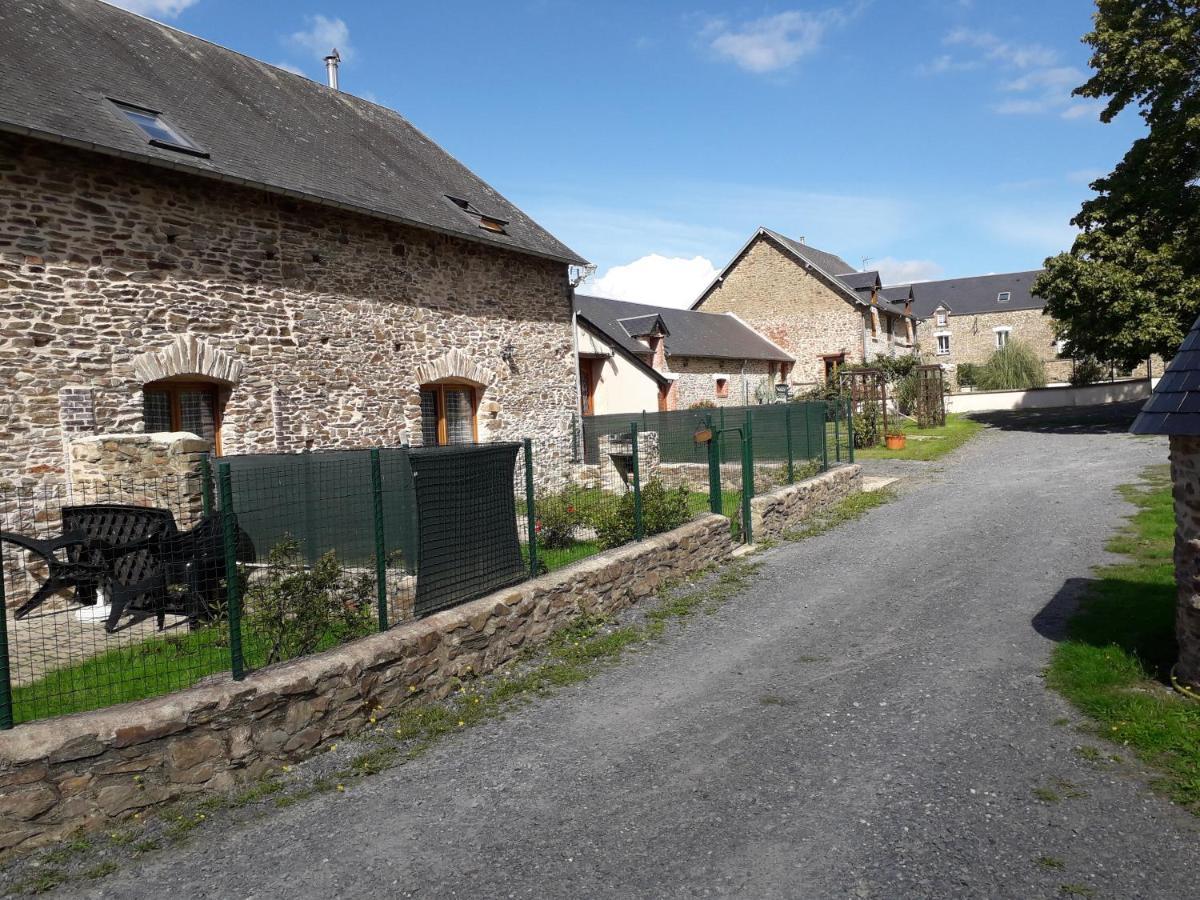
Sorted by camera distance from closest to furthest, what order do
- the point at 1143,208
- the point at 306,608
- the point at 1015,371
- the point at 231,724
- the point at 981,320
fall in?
the point at 231,724 → the point at 306,608 → the point at 1143,208 → the point at 1015,371 → the point at 981,320

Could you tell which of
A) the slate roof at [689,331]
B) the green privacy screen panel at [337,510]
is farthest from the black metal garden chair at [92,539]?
the slate roof at [689,331]

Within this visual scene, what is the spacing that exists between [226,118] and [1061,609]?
11.9m

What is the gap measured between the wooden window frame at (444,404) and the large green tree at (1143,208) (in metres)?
16.8

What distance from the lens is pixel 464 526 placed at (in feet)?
21.4

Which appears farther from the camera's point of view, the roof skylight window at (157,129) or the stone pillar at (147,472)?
the roof skylight window at (157,129)

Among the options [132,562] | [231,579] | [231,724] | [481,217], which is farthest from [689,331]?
[231,724]

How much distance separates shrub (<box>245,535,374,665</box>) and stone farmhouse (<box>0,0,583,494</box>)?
14.4 ft

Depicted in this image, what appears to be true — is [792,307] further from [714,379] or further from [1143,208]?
[1143,208]

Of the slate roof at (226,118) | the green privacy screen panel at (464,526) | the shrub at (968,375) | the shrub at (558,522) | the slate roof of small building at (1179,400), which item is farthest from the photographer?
the shrub at (968,375)

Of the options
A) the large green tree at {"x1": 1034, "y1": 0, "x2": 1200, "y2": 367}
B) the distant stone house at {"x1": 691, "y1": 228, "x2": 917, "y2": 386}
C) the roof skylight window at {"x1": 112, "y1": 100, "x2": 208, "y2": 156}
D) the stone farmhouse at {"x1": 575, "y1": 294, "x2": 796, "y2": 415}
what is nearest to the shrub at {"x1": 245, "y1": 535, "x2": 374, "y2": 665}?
the roof skylight window at {"x1": 112, "y1": 100, "x2": 208, "y2": 156}

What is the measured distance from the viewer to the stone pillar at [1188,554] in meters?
4.87

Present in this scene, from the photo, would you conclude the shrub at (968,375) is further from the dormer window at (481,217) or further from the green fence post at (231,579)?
the green fence post at (231,579)

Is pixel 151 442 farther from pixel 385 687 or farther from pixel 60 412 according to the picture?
pixel 385 687

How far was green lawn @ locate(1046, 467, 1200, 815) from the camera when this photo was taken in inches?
173
